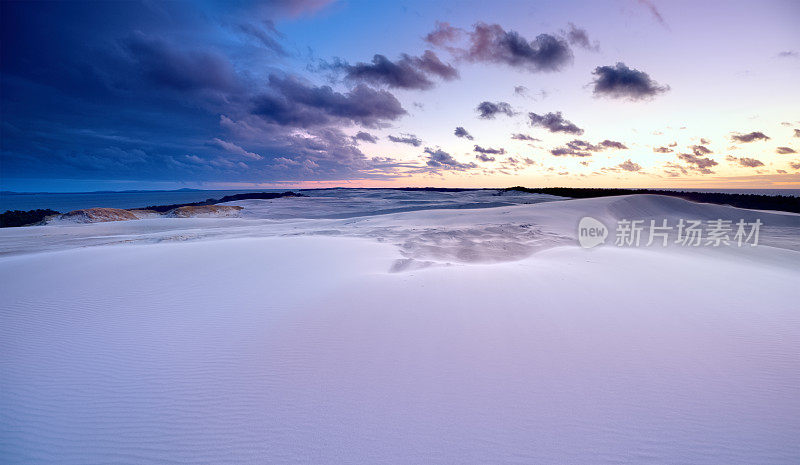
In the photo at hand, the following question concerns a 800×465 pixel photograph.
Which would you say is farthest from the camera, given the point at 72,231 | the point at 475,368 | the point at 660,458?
the point at 72,231

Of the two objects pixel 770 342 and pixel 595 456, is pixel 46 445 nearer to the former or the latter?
pixel 595 456

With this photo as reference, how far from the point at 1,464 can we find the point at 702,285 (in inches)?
345

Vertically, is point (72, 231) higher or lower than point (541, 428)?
higher

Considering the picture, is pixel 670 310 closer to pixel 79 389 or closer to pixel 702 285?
pixel 702 285

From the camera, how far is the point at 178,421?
259 centimetres

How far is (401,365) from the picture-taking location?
3240 mm

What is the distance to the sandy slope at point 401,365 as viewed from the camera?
7.68ft

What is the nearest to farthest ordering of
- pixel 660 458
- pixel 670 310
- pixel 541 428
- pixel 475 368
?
pixel 660 458
pixel 541 428
pixel 475 368
pixel 670 310

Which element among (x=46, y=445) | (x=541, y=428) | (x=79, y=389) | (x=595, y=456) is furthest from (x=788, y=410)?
(x=79, y=389)

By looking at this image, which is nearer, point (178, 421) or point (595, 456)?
point (595, 456)

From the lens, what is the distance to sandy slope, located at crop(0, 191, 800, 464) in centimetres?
Result: 234

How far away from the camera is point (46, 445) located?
241 cm

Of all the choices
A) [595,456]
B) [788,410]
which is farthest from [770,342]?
[595,456]

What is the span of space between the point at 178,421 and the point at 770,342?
603cm
